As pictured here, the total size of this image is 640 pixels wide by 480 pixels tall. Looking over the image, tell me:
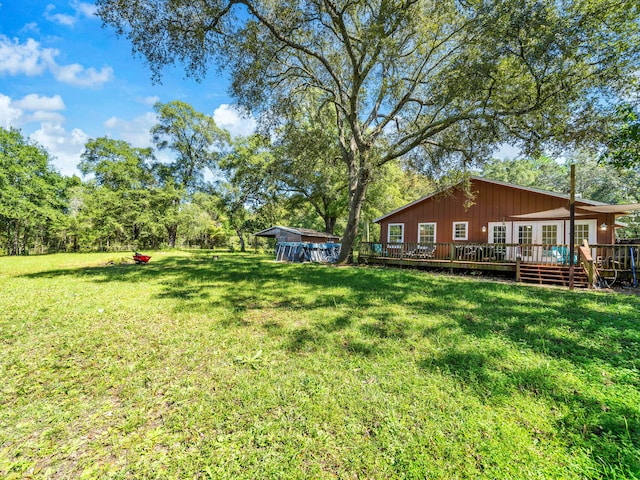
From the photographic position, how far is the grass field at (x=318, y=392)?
1.76m

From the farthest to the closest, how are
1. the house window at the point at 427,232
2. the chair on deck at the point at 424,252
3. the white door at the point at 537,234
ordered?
the house window at the point at 427,232 < the chair on deck at the point at 424,252 < the white door at the point at 537,234

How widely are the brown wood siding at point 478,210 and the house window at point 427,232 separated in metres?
0.19

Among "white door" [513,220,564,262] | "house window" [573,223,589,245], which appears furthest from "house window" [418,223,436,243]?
"house window" [573,223,589,245]

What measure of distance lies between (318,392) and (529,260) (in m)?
12.7

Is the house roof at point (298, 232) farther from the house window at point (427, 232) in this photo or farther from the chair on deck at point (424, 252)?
the chair on deck at point (424, 252)

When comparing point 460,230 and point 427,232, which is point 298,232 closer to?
point 427,232

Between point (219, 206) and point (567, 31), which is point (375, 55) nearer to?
point (567, 31)

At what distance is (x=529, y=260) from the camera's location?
37.0 feet

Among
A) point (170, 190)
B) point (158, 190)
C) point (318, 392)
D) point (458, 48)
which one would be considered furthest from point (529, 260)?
point (158, 190)

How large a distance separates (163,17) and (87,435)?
1083cm

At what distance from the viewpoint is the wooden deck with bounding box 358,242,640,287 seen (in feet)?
27.8

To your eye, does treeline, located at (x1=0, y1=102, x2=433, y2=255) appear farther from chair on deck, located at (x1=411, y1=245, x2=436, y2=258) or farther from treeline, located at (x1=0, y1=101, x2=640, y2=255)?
chair on deck, located at (x1=411, y1=245, x2=436, y2=258)

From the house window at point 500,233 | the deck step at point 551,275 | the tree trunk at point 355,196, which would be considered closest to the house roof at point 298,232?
the tree trunk at point 355,196

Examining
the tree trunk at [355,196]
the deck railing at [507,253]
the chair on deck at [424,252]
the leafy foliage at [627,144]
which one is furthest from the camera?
the chair on deck at [424,252]
